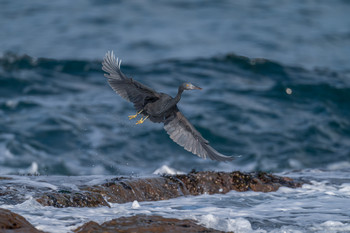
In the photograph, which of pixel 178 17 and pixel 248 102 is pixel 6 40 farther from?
pixel 248 102

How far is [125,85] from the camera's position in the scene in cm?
612

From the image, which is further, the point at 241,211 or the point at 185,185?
the point at 185,185

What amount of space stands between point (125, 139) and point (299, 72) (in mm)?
5638

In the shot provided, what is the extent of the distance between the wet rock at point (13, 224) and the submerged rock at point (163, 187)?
872mm

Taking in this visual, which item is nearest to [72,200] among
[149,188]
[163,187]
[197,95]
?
[149,188]

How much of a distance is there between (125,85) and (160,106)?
48cm

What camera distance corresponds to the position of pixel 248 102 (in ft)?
42.3

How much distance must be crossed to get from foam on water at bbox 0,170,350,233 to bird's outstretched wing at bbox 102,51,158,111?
1099mm

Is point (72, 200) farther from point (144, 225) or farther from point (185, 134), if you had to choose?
point (185, 134)

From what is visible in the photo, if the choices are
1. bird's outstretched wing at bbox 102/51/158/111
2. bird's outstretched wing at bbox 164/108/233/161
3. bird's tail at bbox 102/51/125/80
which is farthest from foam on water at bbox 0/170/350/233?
bird's tail at bbox 102/51/125/80

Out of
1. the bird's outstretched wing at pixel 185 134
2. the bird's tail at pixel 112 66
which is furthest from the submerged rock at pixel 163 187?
the bird's tail at pixel 112 66

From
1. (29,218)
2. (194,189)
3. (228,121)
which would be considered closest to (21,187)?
(29,218)

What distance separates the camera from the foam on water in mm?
4895

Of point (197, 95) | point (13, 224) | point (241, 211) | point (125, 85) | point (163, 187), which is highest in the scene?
point (197, 95)
